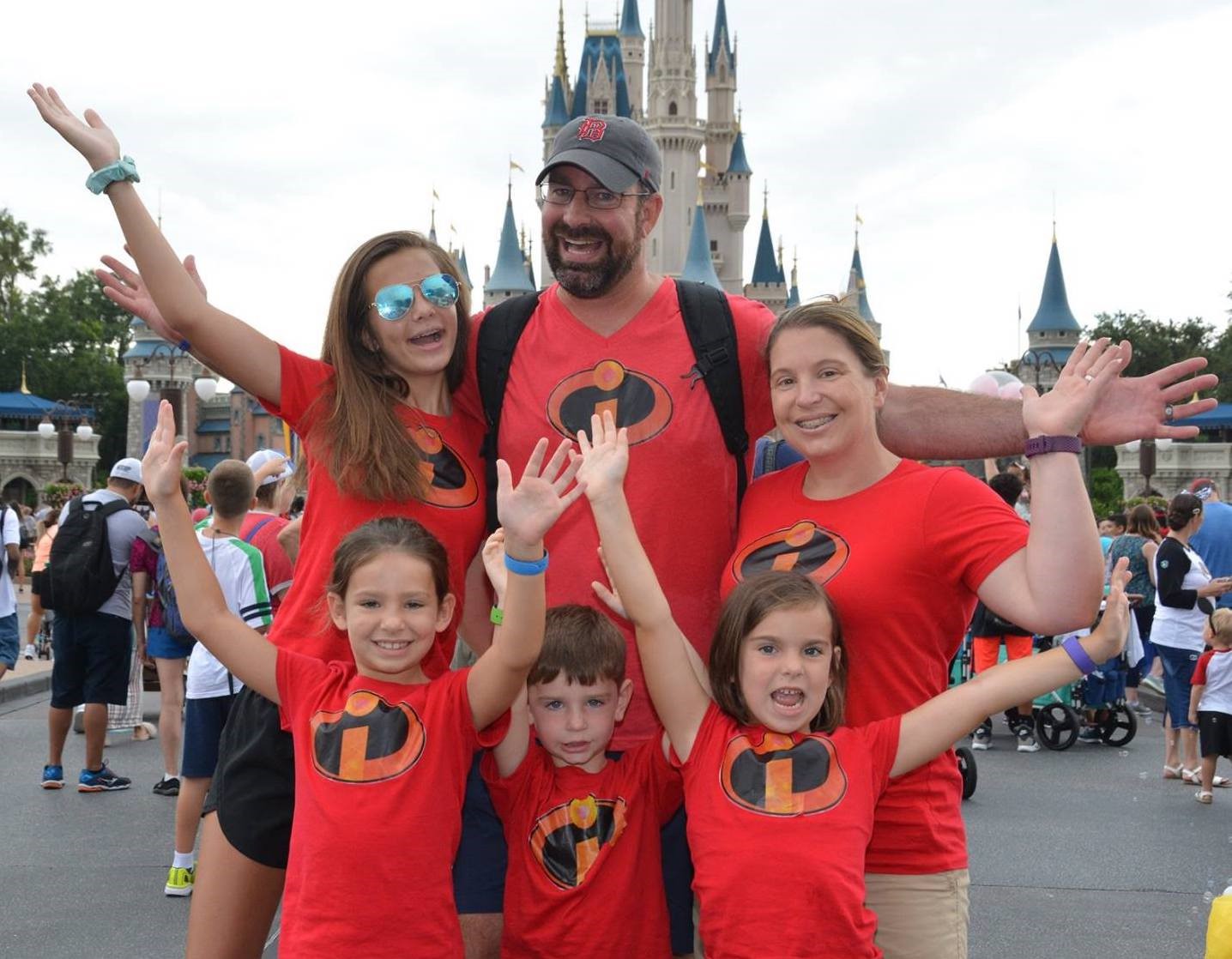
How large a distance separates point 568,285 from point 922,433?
81 cm

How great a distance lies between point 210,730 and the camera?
5.48m

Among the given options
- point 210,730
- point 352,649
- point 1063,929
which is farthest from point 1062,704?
point 352,649

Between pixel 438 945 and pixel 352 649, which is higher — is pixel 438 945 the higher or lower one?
the lower one

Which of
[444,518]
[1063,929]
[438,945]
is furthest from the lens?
[1063,929]

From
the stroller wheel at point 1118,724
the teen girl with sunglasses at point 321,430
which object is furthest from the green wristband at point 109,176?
the stroller wheel at point 1118,724

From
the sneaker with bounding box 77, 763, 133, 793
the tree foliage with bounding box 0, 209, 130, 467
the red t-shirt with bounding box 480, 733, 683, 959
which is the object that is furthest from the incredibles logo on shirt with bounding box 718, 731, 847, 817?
the tree foliage with bounding box 0, 209, 130, 467

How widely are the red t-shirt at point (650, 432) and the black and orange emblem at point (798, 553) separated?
0.63 feet

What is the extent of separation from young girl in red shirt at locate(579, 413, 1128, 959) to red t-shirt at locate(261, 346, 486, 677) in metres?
0.44

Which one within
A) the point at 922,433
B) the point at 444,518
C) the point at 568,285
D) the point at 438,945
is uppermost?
the point at 568,285

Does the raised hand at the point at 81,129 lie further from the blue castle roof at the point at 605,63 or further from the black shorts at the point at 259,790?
the blue castle roof at the point at 605,63

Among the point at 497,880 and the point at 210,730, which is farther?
the point at 210,730

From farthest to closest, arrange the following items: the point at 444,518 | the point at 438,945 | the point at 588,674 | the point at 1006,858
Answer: the point at 1006,858 → the point at 444,518 → the point at 588,674 → the point at 438,945

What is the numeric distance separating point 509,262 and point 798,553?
199 feet

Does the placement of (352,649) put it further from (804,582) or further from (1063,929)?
(1063,929)
